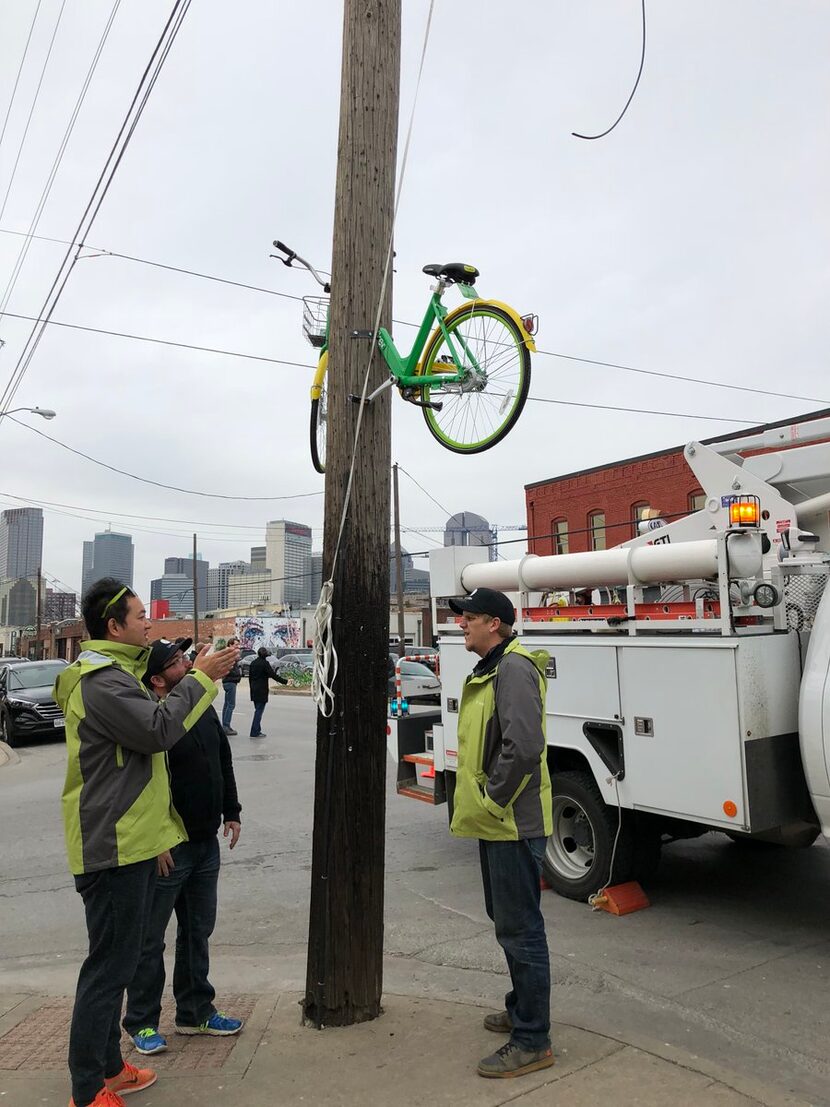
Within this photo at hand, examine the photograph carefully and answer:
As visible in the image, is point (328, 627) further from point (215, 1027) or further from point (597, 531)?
point (597, 531)

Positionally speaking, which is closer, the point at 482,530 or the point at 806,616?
the point at 806,616

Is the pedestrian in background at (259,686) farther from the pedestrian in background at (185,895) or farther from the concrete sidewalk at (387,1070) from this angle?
the pedestrian in background at (185,895)

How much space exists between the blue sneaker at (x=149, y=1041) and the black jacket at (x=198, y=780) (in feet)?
2.66

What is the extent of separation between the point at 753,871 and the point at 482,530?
18.1 m

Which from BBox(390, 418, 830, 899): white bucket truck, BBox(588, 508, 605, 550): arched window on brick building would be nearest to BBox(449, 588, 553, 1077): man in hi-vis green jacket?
BBox(390, 418, 830, 899): white bucket truck

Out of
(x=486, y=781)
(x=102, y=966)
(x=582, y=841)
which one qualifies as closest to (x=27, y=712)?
(x=582, y=841)

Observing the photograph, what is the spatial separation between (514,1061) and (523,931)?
1.56 ft

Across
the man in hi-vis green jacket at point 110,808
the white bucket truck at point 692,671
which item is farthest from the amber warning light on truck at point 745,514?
the man in hi-vis green jacket at point 110,808

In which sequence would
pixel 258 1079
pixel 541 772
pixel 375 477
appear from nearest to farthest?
pixel 258 1079 < pixel 541 772 < pixel 375 477

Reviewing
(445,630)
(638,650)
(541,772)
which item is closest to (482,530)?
(445,630)

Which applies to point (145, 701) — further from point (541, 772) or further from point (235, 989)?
point (235, 989)

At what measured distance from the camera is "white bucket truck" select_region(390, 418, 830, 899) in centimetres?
488

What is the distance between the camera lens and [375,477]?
13.5 ft

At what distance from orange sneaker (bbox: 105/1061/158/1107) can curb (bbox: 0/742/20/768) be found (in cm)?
1166
